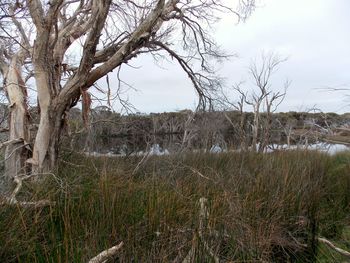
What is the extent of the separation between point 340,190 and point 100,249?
6.65m

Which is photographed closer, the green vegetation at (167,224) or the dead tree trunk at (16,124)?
the green vegetation at (167,224)

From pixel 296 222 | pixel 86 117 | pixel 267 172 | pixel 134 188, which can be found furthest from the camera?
pixel 86 117

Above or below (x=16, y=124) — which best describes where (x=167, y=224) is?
below

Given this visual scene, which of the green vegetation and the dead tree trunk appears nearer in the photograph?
the green vegetation

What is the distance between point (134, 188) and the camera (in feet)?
19.0

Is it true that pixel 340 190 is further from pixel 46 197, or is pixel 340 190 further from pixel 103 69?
pixel 46 197

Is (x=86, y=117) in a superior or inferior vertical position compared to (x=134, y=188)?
superior

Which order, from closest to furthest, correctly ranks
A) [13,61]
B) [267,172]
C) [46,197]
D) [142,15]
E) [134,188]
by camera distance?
[46,197] → [134,188] → [267,172] → [13,61] → [142,15]

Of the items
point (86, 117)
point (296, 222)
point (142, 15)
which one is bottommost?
point (296, 222)

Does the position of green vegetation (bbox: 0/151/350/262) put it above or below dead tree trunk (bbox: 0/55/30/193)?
below

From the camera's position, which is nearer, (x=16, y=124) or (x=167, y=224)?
(x=167, y=224)

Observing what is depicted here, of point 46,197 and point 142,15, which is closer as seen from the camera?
point 46,197

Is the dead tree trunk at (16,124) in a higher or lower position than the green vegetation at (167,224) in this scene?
higher

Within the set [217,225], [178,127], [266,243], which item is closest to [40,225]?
[217,225]
